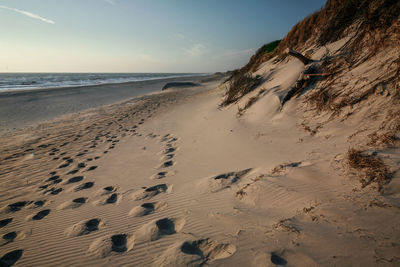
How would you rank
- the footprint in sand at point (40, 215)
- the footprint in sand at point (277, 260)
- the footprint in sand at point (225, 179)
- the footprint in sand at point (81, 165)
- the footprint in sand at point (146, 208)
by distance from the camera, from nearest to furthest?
the footprint in sand at point (277, 260) < the footprint in sand at point (146, 208) < the footprint in sand at point (40, 215) < the footprint in sand at point (225, 179) < the footprint in sand at point (81, 165)

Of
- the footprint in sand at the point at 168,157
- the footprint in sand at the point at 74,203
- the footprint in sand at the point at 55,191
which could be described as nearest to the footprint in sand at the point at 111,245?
the footprint in sand at the point at 74,203

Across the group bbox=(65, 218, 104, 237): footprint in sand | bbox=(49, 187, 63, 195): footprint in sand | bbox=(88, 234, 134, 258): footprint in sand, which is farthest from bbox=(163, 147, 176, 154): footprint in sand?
bbox=(88, 234, 134, 258): footprint in sand

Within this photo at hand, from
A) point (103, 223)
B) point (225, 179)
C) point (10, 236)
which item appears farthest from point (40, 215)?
point (225, 179)

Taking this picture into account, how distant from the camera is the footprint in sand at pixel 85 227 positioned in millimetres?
2031

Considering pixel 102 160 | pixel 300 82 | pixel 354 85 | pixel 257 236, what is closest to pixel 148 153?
pixel 102 160

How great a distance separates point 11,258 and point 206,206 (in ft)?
6.54

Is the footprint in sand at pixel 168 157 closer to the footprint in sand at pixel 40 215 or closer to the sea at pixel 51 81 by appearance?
the footprint in sand at pixel 40 215

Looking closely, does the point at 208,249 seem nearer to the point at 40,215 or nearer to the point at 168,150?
the point at 40,215

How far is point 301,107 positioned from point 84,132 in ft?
21.6

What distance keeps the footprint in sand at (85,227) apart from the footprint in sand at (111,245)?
0.25m

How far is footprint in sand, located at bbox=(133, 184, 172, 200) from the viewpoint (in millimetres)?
2576

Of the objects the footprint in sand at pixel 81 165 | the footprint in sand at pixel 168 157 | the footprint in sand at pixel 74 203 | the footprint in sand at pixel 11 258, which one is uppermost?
the footprint in sand at pixel 168 157

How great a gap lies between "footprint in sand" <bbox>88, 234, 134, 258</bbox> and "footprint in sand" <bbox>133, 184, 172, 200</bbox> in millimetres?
684

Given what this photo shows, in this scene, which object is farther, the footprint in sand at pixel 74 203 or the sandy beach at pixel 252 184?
the footprint in sand at pixel 74 203
